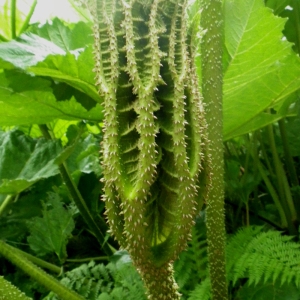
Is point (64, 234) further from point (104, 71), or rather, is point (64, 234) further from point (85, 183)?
point (104, 71)

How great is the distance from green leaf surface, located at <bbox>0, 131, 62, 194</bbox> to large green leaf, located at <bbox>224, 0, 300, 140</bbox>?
1.42ft

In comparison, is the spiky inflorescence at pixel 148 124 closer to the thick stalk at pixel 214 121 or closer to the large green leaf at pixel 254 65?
the thick stalk at pixel 214 121

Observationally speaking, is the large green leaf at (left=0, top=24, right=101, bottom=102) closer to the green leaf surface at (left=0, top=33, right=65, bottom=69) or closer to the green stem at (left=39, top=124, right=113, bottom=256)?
the green leaf surface at (left=0, top=33, right=65, bottom=69)

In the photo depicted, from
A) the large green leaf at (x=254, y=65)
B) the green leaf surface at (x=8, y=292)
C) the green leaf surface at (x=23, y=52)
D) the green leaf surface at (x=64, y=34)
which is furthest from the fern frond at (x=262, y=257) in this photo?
the green leaf surface at (x=64, y=34)

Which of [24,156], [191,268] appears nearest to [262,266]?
[191,268]

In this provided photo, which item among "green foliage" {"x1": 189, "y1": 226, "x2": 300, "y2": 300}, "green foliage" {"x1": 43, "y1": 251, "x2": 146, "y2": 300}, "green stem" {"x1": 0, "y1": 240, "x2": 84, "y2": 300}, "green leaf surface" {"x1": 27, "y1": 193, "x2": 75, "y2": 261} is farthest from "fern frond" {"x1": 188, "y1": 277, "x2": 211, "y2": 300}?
"green leaf surface" {"x1": 27, "y1": 193, "x2": 75, "y2": 261}

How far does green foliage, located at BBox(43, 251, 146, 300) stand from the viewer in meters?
0.81

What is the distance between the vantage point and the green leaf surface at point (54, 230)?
1071 mm

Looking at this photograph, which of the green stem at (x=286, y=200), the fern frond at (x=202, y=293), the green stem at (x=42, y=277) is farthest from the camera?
the green stem at (x=286, y=200)

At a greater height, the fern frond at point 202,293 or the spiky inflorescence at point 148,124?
the spiky inflorescence at point 148,124

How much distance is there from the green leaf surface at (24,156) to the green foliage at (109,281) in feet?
0.80

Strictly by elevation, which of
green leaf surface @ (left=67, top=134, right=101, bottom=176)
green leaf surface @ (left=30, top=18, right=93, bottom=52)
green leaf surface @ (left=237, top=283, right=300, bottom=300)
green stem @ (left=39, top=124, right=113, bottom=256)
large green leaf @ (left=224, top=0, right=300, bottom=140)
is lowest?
green leaf surface @ (left=237, top=283, right=300, bottom=300)

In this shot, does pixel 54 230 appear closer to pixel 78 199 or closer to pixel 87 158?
pixel 78 199

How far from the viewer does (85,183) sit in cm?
127
